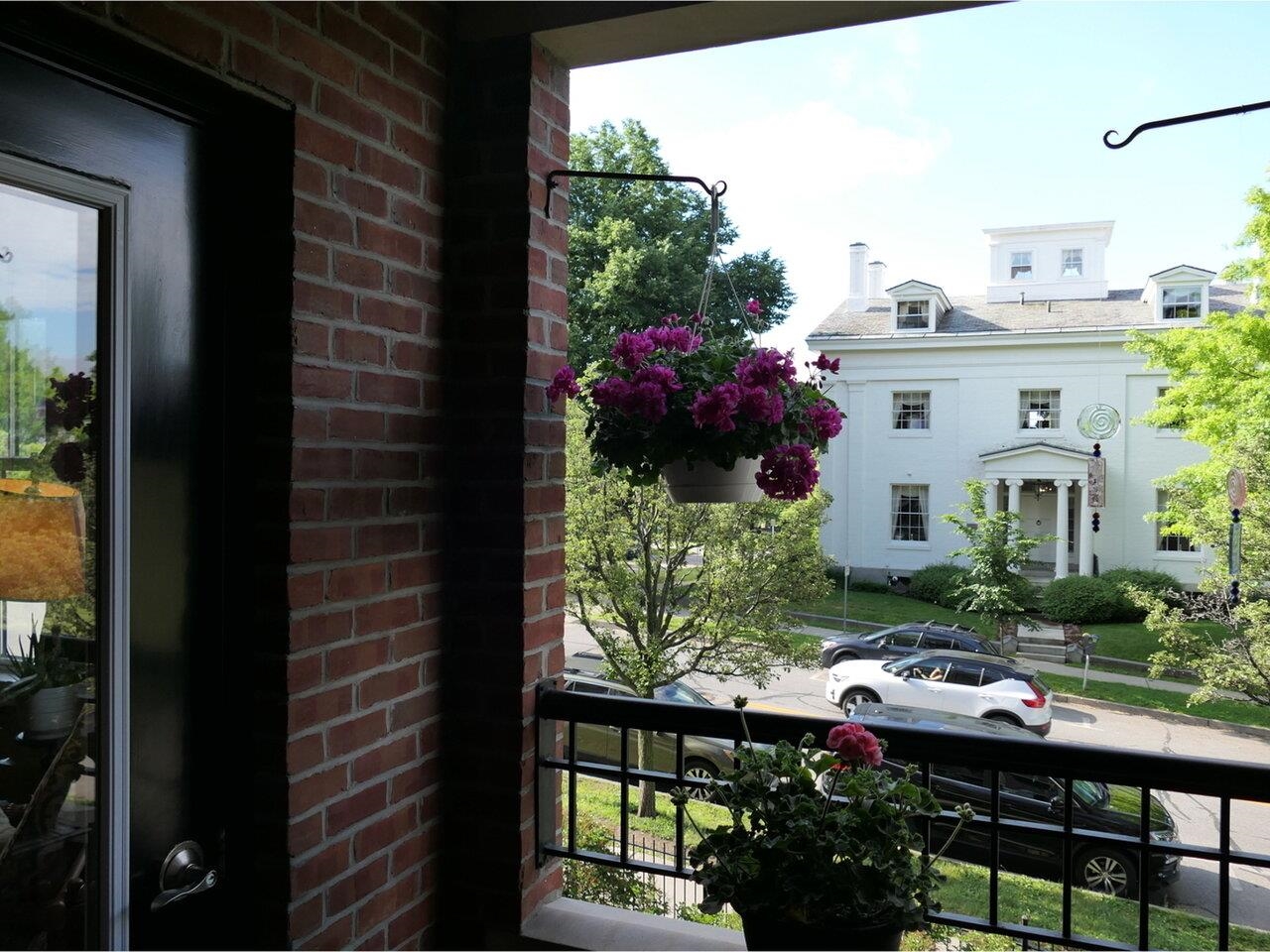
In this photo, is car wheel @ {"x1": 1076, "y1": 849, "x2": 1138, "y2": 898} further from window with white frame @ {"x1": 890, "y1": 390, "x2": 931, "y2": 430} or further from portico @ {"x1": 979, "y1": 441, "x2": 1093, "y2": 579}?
window with white frame @ {"x1": 890, "y1": 390, "x2": 931, "y2": 430}

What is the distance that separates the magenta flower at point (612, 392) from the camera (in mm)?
1600

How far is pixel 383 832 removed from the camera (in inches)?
61.6

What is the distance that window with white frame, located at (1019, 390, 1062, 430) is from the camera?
17141 mm

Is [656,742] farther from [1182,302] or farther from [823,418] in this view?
[1182,302]

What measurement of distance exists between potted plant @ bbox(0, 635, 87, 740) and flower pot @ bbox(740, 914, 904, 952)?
0.96 metres

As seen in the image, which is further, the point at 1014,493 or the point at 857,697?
the point at 1014,493

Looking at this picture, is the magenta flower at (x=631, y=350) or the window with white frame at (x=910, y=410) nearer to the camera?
the magenta flower at (x=631, y=350)

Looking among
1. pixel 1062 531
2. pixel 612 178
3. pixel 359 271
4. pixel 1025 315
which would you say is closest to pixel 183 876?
pixel 359 271

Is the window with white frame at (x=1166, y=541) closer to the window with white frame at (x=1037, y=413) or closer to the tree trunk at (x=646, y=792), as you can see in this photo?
the window with white frame at (x=1037, y=413)

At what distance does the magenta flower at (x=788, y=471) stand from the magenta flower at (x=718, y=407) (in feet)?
0.41

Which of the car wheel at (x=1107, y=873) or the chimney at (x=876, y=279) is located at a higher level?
the chimney at (x=876, y=279)

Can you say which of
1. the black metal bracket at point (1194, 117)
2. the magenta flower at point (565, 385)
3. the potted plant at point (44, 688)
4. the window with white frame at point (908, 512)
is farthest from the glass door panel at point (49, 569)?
the window with white frame at point (908, 512)

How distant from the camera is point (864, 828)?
4.12ft

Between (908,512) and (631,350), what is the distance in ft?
55.0
